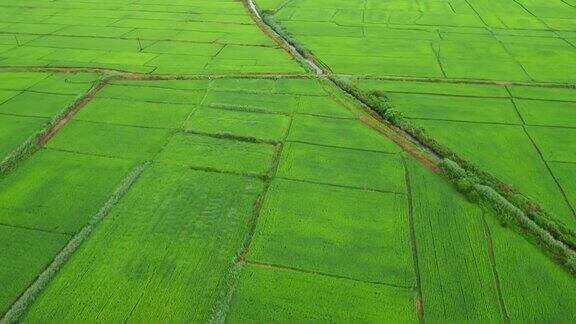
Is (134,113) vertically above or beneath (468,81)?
above

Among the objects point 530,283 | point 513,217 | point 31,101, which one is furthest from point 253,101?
point 530,283

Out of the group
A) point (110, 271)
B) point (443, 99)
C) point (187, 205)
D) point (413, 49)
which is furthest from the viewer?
point (413, 49)

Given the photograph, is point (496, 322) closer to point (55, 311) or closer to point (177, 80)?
point (55, 311)

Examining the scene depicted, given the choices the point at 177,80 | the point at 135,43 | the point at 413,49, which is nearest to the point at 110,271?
the point at 177,80

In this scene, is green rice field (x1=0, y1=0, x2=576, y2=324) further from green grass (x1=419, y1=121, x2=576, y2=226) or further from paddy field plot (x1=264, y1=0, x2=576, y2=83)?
paddy field plot (x1=264, y1=0, x2=576, y2=83)

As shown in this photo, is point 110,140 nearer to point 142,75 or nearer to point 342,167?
point 142,75
